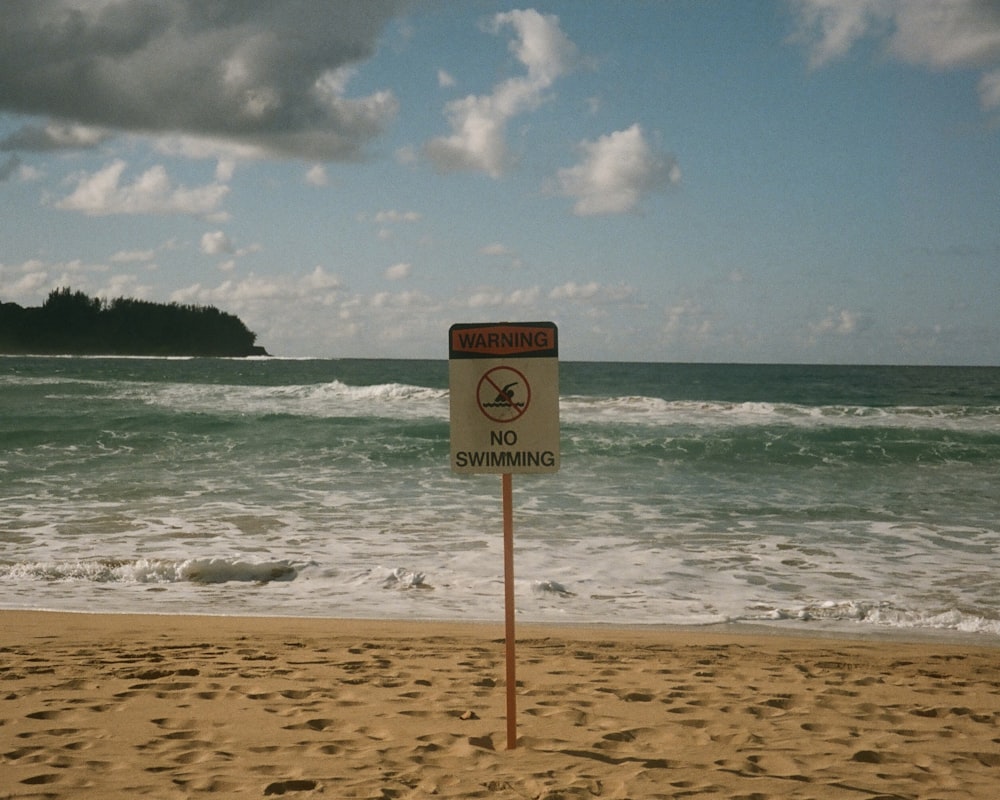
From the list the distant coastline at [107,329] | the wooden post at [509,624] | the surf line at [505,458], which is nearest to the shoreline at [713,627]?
the wooden post at [509,624]

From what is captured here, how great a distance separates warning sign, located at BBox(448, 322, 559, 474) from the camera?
3725mm

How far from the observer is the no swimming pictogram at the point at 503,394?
3750mm

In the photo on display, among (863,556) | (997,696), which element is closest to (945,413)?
(863,556)

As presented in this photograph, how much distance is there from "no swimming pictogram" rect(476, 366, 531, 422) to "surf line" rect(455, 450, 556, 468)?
15 cm

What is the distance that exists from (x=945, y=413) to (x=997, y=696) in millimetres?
31088

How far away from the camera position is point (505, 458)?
148 inches

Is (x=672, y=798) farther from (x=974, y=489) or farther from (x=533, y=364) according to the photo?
(x=974, y=489)

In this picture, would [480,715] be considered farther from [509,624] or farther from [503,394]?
[503,394]

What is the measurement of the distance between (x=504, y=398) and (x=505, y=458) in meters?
0.27

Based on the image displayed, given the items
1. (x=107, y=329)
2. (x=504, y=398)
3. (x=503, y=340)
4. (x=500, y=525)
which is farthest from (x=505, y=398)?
(x=107, y=329)

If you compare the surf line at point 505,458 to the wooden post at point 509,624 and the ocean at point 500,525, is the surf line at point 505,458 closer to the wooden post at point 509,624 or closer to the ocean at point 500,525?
the wooden post at point 509,624

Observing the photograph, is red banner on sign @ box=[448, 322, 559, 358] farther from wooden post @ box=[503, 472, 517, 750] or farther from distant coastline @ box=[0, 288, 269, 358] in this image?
distant coastline @ box=[0, 288, 269, 358]

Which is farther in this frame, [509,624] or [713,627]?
[713,627]

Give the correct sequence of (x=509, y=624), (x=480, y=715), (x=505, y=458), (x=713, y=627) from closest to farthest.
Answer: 1. (x=505, y=458)
2. (x=509, y=624)
3. (x=480, y=715)
4. (x=713, y=627)
